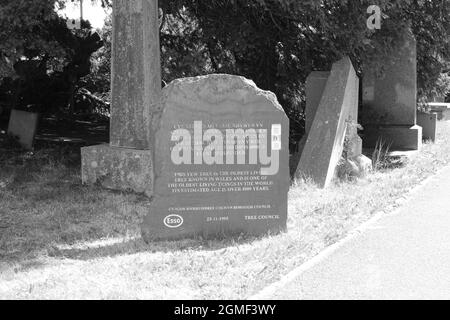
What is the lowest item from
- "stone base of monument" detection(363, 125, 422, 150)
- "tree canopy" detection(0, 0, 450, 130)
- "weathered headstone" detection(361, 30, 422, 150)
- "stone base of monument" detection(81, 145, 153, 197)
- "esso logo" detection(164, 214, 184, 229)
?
"esso logo" detection(164, 214, 184, 229)

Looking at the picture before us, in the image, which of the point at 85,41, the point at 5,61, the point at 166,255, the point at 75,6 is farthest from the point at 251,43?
the point at 166,255

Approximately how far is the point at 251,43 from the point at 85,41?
4.97 m

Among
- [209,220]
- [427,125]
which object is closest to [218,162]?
[209,220]

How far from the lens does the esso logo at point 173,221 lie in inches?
228

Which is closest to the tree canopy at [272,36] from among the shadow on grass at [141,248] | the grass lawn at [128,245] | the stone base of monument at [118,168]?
the stone base of monument at [118,168]

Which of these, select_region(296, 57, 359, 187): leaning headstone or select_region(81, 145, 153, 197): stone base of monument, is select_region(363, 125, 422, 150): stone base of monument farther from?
select_region(81, 145, 153, 197): stone base of monument

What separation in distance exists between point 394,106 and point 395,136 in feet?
2.00

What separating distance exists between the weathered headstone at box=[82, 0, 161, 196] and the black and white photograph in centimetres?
2

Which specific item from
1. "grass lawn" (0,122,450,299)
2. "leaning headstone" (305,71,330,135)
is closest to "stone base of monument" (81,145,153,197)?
"grass lawn" (0,122,450,299)

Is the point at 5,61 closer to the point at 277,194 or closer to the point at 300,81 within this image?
the point at 277,194

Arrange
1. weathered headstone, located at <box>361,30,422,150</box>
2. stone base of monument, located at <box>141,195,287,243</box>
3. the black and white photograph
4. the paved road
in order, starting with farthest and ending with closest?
weathered headstone, located at <box>361,30,422,150</box> → stone base of monument, located at <box>141,195,287,243</box> → the black and white photograph → the paved road

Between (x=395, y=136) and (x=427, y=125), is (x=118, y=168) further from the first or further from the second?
(x=427, y=125)

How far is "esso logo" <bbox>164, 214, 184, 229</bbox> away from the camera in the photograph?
5.79m

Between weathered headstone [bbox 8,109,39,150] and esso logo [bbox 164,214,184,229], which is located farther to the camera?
weathered headstone [bbox 8,109,39,150]
